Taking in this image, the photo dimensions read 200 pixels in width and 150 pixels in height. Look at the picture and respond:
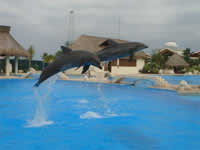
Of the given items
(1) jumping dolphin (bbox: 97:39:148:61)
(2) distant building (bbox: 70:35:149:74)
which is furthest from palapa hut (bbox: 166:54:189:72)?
(1) jumping dolphin (bbox: 97:39:148:61)

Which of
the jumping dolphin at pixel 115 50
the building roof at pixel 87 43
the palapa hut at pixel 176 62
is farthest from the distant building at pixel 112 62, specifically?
the jumping dolphin at pixel 115 50

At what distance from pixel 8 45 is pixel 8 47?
387 millimetres

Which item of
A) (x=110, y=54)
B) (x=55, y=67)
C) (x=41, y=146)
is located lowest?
(x=41, y=146)

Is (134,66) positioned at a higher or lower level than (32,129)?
higher

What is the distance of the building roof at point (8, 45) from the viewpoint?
21.1 meters

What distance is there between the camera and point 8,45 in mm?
21766

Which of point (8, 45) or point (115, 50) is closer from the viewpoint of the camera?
point (115, 50)

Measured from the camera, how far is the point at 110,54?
5.10 m

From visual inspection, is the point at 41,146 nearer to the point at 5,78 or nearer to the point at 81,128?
the point at 81,128

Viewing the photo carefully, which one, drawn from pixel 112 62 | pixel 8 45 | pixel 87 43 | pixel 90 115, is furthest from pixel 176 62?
pixel 90 115

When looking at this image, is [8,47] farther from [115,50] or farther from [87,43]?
[115,50]

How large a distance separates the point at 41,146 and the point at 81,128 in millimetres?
1507

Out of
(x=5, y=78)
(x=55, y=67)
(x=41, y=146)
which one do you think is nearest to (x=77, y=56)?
(x=55, y=67)

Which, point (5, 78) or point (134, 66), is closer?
point (5, 78)
